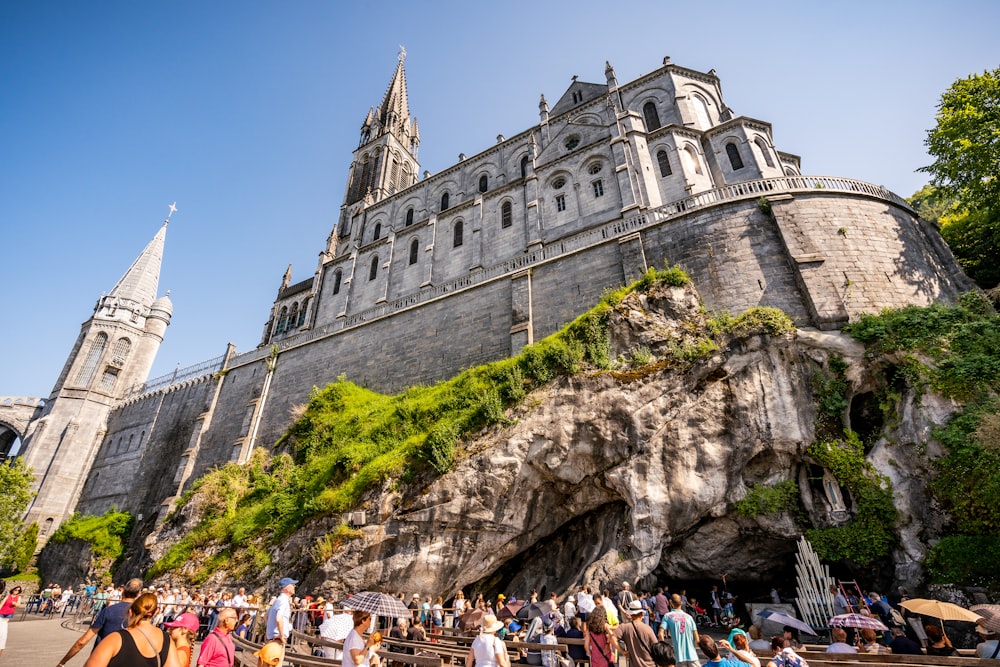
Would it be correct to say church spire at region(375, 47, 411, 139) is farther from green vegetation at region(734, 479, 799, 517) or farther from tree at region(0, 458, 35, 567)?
green vegetation at region(734, 479, 799, 517)

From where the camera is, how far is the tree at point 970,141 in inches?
677

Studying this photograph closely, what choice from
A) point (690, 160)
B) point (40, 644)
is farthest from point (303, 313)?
point (690, 160)

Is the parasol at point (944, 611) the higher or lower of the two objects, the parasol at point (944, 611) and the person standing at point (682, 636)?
the higher

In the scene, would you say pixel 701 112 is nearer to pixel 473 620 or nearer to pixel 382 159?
pixel 382 159

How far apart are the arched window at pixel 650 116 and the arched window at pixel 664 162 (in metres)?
3.16

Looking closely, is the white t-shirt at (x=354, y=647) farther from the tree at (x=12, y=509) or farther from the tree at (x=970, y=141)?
the tree at (x=12, y=509)

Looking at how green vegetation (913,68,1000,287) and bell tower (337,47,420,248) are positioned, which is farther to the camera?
bell tower (337,47,420,248)

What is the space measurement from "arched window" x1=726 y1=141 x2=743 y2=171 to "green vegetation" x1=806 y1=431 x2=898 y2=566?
1719 centimetres

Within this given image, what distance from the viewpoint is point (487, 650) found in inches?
209

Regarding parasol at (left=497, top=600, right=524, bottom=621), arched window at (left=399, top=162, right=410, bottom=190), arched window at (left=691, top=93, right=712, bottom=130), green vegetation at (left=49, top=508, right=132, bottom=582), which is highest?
arched window at (left=399, top=162, right=410, bottom=190)

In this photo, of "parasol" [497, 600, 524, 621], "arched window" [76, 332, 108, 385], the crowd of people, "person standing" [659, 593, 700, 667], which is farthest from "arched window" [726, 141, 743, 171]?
"arched window" [76, 332, 108, 385]

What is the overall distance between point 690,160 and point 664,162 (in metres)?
1.32

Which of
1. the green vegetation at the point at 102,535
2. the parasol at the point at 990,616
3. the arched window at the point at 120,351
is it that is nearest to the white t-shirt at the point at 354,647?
the parasol at the point at 990,616

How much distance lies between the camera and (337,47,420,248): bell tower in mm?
39125
